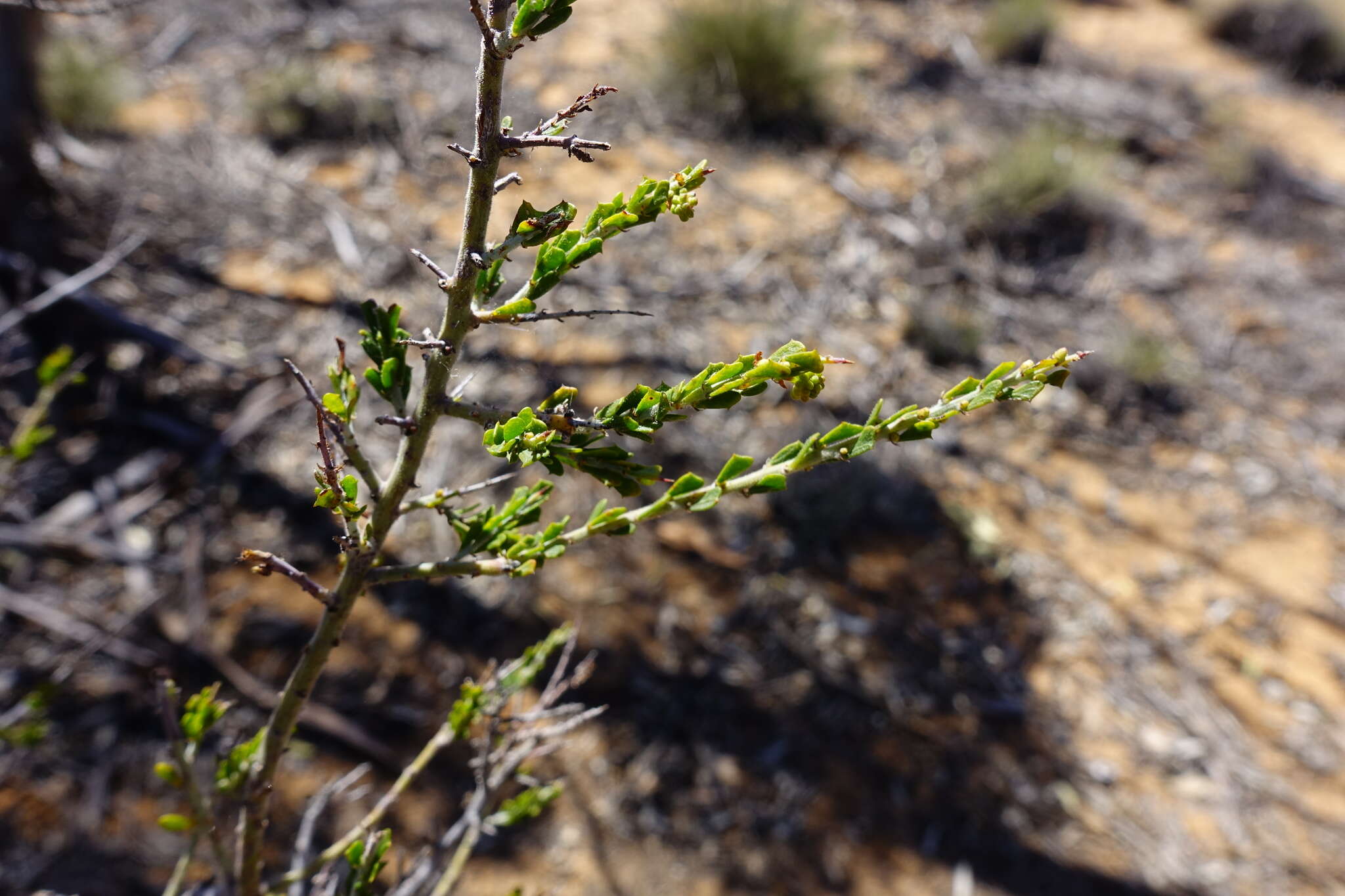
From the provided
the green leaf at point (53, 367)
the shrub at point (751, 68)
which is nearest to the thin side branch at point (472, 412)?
the green leaf at point (53, 367)

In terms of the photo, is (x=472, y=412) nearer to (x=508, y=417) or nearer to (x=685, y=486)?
(x=508, y=417)

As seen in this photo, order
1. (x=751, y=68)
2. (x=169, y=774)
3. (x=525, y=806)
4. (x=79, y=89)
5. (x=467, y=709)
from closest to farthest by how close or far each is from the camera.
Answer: (x=169, y=774) < (x=467, y=709) < (x=525, y=806) < (x=79, y=89) < (x=751, y=68)

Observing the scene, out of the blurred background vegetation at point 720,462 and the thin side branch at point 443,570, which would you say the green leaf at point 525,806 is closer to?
the thin side branch at point 443,570

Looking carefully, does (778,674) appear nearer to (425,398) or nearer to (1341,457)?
(425,398)

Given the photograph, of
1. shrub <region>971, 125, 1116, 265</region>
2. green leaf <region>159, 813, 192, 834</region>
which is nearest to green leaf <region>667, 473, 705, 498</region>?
green leaf <region>159, 813, 192, 834</region>

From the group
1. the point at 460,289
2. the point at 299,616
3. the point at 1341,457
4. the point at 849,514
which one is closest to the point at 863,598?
the point at 849,514

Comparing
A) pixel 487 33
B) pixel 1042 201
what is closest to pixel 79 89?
pixel 487 33
